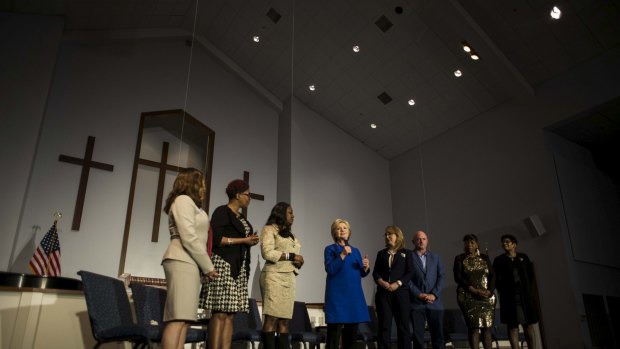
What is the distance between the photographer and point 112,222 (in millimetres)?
6445

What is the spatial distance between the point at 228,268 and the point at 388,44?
18.1 ft

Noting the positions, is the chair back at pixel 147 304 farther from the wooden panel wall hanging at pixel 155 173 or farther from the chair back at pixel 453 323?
the chair back at pixel 453 323

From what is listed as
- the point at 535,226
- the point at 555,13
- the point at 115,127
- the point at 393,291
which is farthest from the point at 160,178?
the point at 555,13

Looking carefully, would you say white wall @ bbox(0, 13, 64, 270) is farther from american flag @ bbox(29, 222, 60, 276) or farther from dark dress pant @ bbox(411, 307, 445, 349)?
dark dress pant @ bbox(411, 307, 445, 349)

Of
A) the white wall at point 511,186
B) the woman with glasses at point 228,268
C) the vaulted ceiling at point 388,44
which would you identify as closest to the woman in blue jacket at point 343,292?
the woman with glasses at point 228,268

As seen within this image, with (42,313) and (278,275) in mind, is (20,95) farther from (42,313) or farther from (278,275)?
(278,275)

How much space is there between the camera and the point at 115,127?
6.91 meters

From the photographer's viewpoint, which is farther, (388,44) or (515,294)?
(388,44)

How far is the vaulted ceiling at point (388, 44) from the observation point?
618 cm

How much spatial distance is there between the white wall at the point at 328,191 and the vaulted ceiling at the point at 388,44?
0.53 metres

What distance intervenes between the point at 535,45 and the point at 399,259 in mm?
4508

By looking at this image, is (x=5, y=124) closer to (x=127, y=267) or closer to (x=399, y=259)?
(x=127, y=267)

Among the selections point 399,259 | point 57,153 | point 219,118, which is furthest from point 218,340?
point 219,118

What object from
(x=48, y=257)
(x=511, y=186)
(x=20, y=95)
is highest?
(x=20, y=95)
